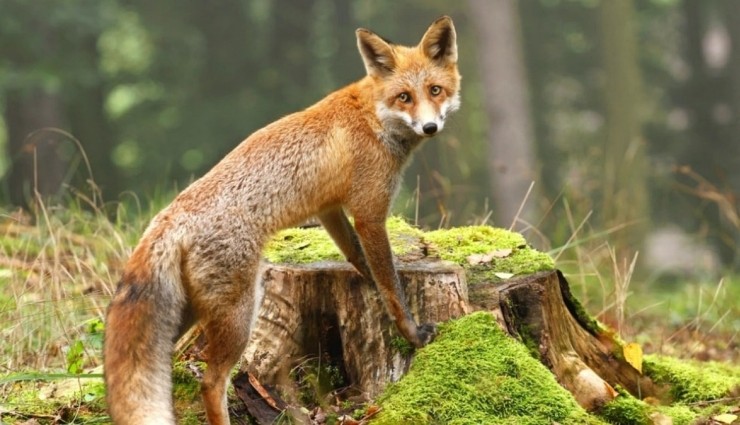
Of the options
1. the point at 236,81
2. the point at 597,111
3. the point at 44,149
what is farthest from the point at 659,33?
the point at 44,149

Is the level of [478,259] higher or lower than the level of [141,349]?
lower

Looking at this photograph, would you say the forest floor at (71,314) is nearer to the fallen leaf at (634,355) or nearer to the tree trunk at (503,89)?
the fallen leaf at (634,355)

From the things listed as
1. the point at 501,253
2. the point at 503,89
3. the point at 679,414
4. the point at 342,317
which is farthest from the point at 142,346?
the point at 503,89

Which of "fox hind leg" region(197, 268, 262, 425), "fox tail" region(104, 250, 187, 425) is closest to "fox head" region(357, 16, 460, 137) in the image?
"fox hind leg" region(197, 268, 262, 425)

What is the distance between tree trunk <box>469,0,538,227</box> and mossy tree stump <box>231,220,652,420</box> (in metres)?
12.2

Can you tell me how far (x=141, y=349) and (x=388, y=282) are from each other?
1519 millimetres

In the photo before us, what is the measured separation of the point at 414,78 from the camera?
18.6ft

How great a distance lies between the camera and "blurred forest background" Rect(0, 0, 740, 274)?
18.4 m

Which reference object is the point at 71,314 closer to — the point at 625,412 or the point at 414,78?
the point at 414,78

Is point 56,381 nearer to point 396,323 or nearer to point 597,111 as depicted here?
point 396,323

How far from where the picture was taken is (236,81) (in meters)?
24.3

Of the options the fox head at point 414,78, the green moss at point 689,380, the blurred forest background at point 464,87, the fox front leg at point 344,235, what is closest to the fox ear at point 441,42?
the fox head at point 414,78

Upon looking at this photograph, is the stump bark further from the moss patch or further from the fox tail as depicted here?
the fox tail

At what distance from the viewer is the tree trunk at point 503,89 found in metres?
18.6
